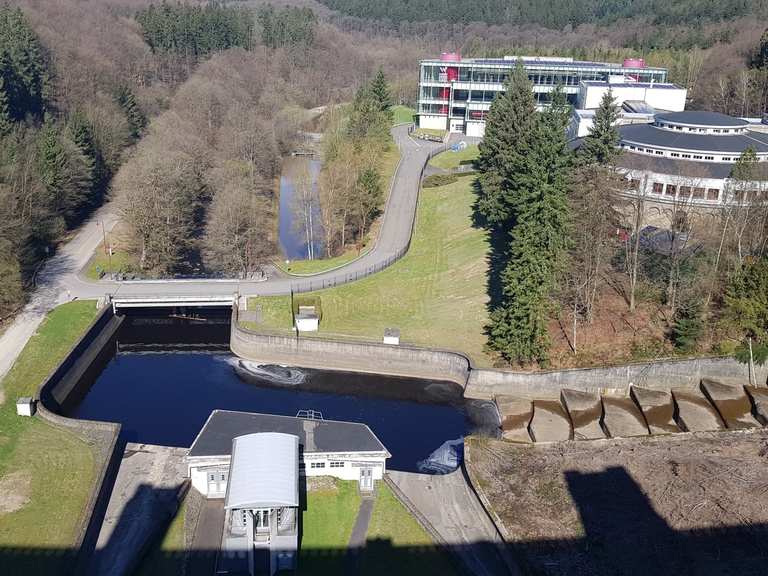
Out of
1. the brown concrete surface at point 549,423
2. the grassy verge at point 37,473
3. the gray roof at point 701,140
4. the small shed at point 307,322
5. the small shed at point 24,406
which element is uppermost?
the gray roof at point 701,140

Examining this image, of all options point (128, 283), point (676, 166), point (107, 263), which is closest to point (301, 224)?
point (107, 263)

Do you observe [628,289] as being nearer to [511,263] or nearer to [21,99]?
[511,263]

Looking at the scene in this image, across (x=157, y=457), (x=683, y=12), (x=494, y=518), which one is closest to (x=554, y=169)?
(x=494, y=518)

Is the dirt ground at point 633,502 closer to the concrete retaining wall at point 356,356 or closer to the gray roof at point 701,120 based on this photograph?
the concrete retaining wall at point 356,356

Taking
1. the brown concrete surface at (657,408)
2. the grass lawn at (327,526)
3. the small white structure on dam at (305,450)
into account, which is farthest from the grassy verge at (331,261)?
the grass lawn at (327,526)

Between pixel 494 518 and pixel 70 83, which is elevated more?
pixel 70 83

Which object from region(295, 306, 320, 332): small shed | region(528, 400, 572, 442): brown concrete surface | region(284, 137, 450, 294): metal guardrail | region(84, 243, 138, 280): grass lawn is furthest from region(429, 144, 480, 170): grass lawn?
region(528, 400, 572, 442): brown concrete surface
